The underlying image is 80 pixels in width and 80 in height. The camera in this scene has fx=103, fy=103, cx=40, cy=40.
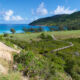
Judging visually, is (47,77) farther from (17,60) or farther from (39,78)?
(17,60)

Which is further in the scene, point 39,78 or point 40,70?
point 40,70

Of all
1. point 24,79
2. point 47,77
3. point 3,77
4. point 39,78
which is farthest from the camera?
point 47,77

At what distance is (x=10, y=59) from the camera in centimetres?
1059

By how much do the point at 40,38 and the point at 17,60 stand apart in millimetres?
115035

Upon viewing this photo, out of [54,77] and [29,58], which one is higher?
[29,58]

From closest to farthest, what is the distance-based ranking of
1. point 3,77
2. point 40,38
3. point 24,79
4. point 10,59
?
point 3,77
point 24,79
point 10,59
point 40,38

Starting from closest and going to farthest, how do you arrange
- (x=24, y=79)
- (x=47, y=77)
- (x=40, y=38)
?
(x=24, y=79) → (x=47, y=77) → (x=40, y=38)

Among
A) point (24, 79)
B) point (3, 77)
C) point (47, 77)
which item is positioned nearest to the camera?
point (3, 77)

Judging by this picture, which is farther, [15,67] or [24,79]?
[15,67]

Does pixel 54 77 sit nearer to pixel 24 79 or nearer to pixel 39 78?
pixel 39 78

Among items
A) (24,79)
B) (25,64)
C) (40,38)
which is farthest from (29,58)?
(40,38)

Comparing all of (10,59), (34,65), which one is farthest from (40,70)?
(10,59)

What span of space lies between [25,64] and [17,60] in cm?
113

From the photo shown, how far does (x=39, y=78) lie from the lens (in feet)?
30.5
